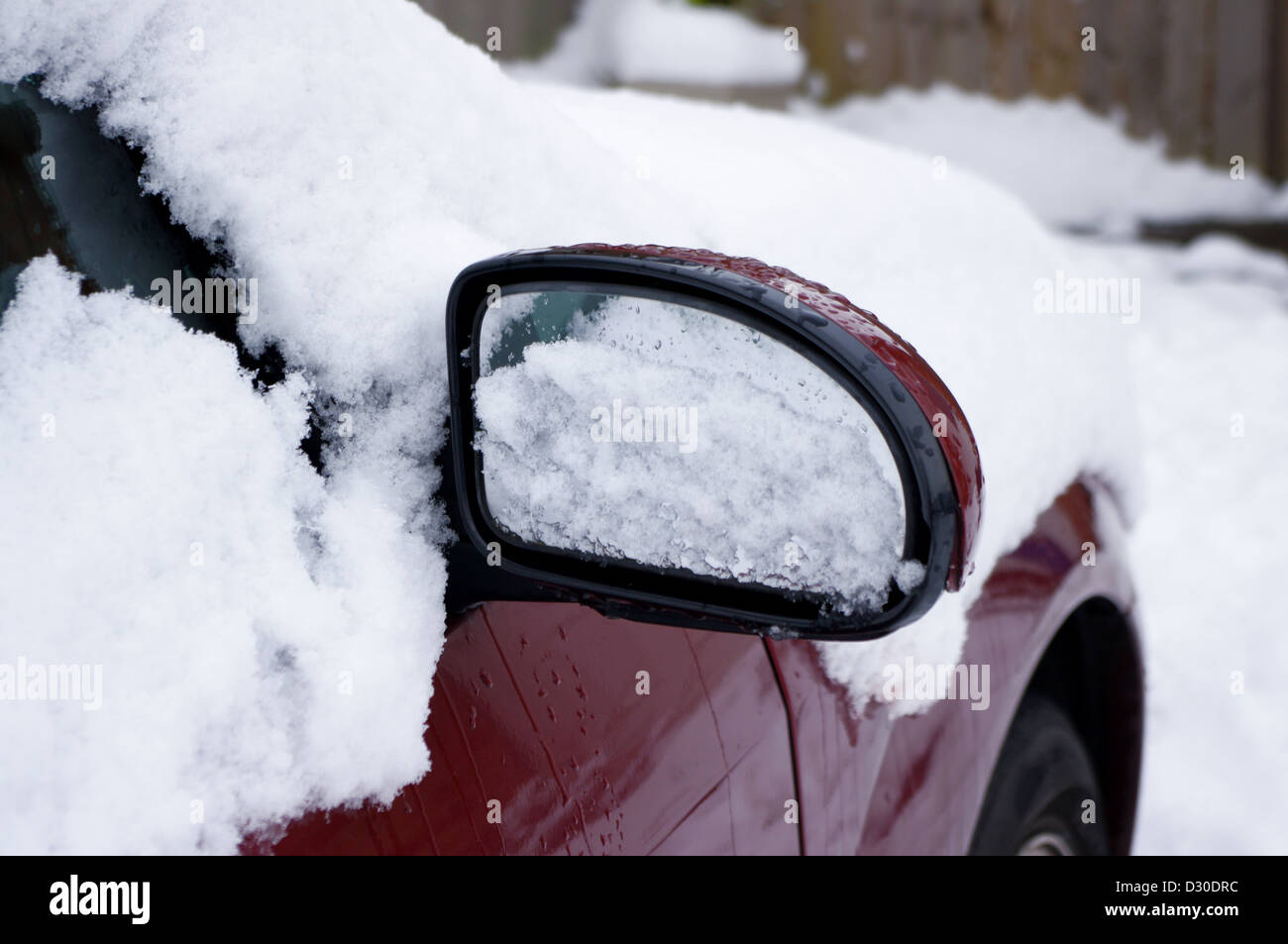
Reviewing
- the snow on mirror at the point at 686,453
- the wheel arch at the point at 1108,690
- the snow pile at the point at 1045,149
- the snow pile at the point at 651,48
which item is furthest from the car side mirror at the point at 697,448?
the snow pile at the point at 1045,149

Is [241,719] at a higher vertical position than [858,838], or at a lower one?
higher

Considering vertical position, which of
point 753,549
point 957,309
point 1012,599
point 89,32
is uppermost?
point 89,32

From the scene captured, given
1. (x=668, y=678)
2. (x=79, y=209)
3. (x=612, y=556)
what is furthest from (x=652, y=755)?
(x=79, y=209)

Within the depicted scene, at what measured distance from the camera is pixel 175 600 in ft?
2.71

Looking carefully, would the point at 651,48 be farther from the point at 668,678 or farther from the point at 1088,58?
the point at 668,678

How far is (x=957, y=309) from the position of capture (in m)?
1.86

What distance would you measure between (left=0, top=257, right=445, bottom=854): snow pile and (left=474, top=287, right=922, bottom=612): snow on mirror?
144mm

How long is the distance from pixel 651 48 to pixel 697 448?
737 centimetres

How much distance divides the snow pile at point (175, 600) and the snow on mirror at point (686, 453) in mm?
144

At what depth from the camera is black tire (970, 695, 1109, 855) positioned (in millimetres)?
Result: 1885

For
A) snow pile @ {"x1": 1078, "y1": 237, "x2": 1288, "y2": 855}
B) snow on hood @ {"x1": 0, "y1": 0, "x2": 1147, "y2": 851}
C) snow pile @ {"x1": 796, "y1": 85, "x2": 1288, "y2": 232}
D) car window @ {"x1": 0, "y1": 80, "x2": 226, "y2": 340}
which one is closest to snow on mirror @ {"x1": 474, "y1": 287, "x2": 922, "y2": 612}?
snow on hood @ {"x1": 0, "y1": 0, "x2": 1147, "y2": 851}
